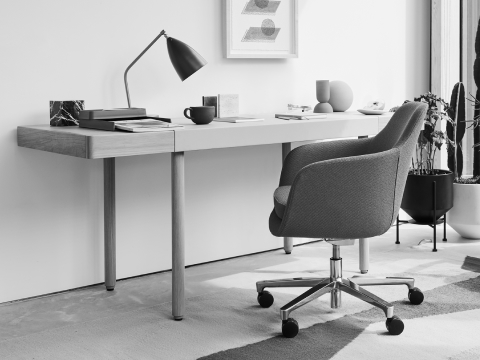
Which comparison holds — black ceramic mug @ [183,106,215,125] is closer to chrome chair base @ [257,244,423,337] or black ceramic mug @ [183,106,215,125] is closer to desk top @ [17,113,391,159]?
desk top @ [17,113,391,159]

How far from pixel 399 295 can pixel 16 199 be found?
5.54 ft

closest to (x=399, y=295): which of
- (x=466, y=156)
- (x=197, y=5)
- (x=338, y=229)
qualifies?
(x=338, y=229)

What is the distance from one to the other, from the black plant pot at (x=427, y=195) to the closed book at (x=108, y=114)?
1756 mm

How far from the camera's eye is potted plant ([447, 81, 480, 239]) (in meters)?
4.00

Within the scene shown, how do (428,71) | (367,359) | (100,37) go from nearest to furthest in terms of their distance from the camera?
(367,359) → (100,37) → (428,71)

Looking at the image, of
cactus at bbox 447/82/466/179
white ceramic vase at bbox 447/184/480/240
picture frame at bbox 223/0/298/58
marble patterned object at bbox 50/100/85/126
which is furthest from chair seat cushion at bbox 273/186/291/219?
cactus at bbox 447/82/466/179

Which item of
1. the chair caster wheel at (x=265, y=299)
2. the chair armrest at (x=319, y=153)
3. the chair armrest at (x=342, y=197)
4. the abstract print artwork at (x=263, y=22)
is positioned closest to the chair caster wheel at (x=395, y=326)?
the chair armrest at (x=342, y=197)

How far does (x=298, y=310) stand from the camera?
9.39 ft

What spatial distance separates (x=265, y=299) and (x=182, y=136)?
0.76 m

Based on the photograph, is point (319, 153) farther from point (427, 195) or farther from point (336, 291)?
point (427, 195)

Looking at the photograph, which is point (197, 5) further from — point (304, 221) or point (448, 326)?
point (448, 326)

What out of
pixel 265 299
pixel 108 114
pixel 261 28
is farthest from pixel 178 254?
pixel 261 28

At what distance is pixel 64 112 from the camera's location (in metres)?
2.93

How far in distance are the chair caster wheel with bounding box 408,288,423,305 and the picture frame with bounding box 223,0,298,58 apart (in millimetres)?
1489
